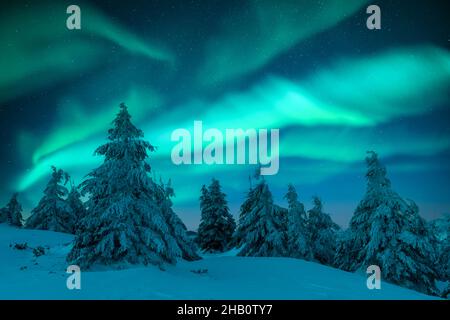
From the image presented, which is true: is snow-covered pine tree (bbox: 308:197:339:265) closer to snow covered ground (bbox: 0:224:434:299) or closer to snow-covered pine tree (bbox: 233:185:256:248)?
snow-covered pine tree (bbox: 233:185:256:248)

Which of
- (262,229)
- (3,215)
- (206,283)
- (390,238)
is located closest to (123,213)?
(206,283)

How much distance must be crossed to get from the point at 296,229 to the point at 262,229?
5.56 metres

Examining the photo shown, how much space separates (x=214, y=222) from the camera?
44.8 meters

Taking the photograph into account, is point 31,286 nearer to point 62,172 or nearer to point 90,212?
point 90,212

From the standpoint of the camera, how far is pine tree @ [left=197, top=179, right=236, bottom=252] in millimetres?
44219

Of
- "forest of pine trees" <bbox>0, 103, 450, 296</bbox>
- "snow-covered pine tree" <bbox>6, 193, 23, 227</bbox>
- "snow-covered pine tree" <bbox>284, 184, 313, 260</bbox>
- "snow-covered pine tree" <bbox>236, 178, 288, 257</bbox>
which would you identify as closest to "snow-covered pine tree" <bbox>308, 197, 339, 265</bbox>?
"forest of pine trees" <bbox>0, 103, 450, 296</bbox>

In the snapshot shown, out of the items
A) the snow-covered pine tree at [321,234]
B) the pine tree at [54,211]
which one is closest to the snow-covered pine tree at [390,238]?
the snow-covered pine tree at [321,234]

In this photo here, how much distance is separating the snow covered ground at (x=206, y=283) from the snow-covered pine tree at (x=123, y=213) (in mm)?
1067

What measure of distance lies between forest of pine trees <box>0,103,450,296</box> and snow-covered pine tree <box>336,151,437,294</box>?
0.19 feet

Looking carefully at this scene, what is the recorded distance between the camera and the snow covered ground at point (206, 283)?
938cm

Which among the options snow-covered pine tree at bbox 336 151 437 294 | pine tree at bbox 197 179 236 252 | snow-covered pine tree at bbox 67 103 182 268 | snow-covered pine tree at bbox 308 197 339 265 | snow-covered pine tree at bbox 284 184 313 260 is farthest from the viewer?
pine tree at bbox 197 179 236 252
